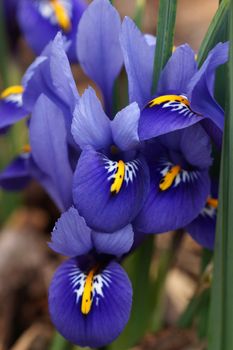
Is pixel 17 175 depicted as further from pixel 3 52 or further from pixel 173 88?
pixel 3 52

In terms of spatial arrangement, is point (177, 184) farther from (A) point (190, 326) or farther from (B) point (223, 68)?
(A) point (190, 326)

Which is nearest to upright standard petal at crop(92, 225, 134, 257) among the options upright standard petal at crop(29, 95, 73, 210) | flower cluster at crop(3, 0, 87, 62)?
upright standard petal at crop(29, 95, 73, 210)

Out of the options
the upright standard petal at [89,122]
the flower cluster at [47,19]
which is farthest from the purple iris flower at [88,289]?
the flower cluster at [47,19]

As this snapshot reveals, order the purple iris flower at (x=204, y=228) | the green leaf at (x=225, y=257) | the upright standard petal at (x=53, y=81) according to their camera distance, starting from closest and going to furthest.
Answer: the green leaf at (x=225, y=257) < the upright standard petal at (x=53, y=81) < the purple iris flower at (x=204, y=228)

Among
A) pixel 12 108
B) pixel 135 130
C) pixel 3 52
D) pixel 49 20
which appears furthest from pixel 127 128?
pixel 3 52

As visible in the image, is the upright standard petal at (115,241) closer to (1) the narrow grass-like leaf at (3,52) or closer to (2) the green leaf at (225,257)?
(2) the green leaf at (225,257)

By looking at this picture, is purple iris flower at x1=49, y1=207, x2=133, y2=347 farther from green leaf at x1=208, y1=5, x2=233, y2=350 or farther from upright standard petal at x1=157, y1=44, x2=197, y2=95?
upright standard petal at x1=157, y1=44, x2=197, y2=95
